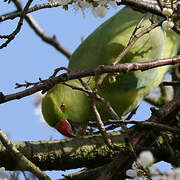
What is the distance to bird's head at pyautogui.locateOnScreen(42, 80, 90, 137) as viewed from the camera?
383 centimetres

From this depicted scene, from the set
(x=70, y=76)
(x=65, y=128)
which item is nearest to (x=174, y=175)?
(x=70, y=76)

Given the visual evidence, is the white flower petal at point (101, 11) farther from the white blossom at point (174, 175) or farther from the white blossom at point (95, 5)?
the white blossom at point (174, 175)

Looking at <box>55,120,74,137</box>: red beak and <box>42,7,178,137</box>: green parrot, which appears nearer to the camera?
<box>42,7,178,137</box>: green parrot

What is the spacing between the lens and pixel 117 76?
141 inches

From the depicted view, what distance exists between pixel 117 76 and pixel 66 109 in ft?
2.33

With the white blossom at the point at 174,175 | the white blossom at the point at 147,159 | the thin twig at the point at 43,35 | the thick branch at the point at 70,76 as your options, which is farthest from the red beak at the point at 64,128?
the white blossom at the point at 174,175

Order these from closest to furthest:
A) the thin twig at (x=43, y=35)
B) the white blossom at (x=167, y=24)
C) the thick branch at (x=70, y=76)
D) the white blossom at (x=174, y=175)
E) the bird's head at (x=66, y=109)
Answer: the white blossom at (x=174, y=175), the thick branch at (x=70, y=76), the white blossom at (x=167, y=24), the bird's head at (x=66, y=109), the thin twig at (x=43, y=35)

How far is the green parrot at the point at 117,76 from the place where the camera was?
11.5ft

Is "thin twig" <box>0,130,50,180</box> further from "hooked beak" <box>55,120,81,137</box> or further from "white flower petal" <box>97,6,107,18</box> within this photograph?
"hooked beak" <box>55,120,81,137</box>

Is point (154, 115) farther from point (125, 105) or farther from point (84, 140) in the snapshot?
point (125, 105)

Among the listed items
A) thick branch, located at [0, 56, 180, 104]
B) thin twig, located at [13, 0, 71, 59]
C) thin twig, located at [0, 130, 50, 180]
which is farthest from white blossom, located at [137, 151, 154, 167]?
thin twig, located at [13, 0, 71, 59]

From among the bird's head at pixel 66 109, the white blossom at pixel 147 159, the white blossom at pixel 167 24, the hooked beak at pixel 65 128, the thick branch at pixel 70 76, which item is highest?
the bird's head at pixel 66 109

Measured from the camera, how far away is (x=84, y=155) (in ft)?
8.50

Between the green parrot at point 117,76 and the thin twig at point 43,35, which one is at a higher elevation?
the thin twig at point 43,35
